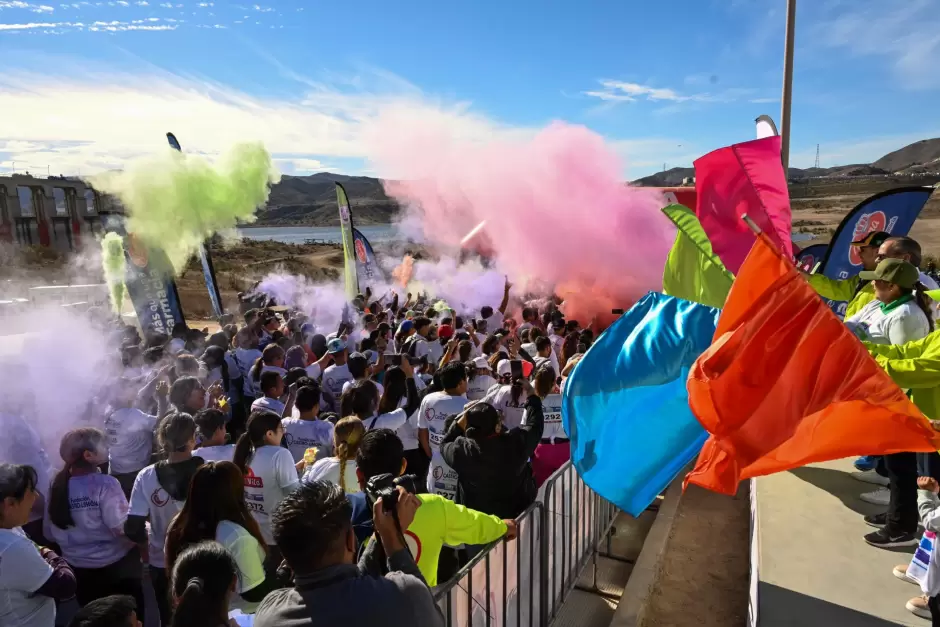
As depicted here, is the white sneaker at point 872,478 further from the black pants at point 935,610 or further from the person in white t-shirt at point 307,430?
the person in white t-shirt at point 307,430

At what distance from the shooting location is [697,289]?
3887 mm

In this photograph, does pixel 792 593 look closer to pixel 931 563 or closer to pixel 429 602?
pixel 931 563

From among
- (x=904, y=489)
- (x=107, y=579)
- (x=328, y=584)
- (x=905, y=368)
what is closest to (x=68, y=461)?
(x=107, y=579)

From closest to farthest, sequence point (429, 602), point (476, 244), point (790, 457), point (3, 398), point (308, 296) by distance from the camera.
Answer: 1. point (429, 602)
2. point (790, 457)
3. point (3, 398)
4. point (476, 244)
5. point (308, 296)

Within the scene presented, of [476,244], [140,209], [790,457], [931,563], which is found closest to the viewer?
[790,457]

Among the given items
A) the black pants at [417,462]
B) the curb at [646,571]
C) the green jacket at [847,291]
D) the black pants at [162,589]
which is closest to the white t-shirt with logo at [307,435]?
Answer: the black pants at [417,462]

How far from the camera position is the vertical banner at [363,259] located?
16391 millimetres

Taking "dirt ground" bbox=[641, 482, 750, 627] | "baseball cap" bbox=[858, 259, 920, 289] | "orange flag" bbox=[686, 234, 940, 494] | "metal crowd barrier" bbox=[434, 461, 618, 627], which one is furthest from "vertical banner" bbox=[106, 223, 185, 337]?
"baseball cap" bbox=[858, 259, 920, 289]

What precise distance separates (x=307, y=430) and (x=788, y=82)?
7.88m

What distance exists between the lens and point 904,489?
4.50 m

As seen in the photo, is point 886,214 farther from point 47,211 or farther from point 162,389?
point 47,211

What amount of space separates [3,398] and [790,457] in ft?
22.3

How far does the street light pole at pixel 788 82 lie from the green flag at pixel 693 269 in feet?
17.7

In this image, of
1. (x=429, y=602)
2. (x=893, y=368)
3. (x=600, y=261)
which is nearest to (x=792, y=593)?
(x=893, y=368)
